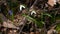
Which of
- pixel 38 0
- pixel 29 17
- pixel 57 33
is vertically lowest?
pixel 57 33

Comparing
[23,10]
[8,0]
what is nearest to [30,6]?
[23,10]

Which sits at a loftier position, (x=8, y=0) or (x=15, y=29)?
(x=8, y=0)

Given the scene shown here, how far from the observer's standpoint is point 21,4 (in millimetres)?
2998

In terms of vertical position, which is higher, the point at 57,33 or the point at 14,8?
the point at 14,8

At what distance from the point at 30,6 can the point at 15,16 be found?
0.27 m

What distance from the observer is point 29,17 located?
275 cm

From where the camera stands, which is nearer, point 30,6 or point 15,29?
point 15,29

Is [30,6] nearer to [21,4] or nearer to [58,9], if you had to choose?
[21,4]

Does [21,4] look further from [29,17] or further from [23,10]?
[29,17]

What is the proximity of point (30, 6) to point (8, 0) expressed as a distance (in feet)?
1.13

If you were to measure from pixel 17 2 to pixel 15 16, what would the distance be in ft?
0.84

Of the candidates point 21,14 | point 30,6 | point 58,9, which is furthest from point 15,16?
point 58,9

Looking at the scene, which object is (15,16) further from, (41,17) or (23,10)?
(41,17)

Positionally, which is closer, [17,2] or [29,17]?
[29,17]
